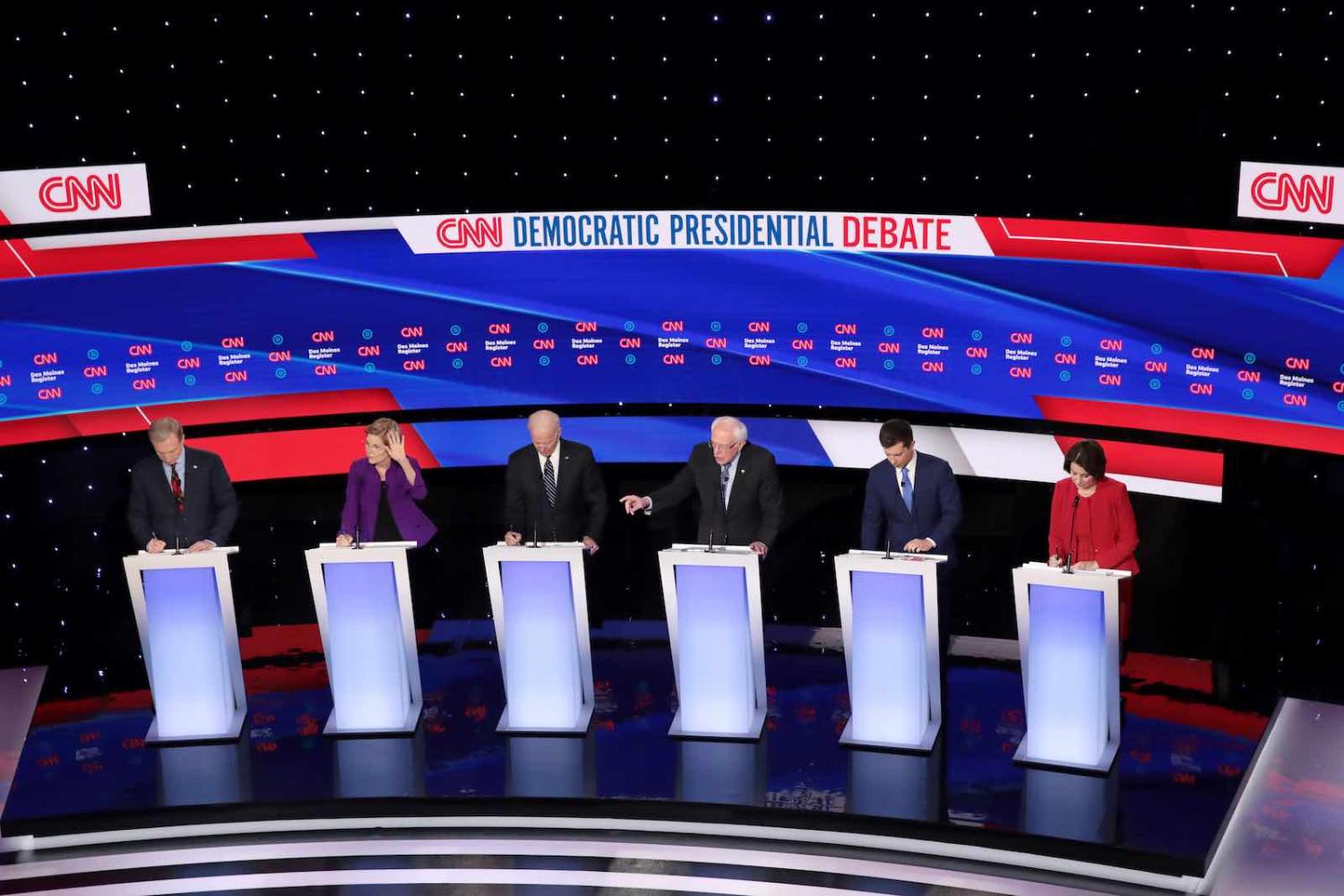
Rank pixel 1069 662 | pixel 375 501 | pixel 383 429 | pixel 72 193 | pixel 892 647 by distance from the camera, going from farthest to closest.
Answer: pixel 72 193
pixel 375 501
pixel 383 429
pixel 892 647
pixel 1069 662

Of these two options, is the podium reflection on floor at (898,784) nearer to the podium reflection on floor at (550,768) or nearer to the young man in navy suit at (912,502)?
the young man in navy suit at (912,502)

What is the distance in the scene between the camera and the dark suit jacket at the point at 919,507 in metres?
6.59

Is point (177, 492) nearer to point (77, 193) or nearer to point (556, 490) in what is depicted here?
point (556, 490)

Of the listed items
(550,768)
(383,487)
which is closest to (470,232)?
(383,487)

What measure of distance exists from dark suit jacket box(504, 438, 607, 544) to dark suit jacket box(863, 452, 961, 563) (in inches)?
48.7

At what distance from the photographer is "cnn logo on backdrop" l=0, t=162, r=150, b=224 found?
297 inches

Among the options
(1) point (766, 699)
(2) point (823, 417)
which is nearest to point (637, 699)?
(1) point (766, 699)

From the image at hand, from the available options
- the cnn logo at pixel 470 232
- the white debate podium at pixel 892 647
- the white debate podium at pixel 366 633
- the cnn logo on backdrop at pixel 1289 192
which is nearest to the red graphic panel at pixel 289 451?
the cnn logo at pixel 470 232

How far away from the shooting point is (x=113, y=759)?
6.45 metres

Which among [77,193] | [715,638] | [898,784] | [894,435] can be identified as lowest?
[898,784]

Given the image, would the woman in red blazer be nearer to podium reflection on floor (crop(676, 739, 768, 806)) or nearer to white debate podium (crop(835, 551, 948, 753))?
white debate podium (crop(835, 551, 948, 753))

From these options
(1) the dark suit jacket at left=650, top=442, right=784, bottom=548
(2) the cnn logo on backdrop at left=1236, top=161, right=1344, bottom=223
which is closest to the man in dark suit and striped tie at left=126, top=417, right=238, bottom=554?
(1) the dark suit jacket at left=650, top=442, right=784, bottom=548

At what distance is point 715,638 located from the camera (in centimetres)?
627

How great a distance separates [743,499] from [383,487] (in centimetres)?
166
